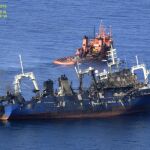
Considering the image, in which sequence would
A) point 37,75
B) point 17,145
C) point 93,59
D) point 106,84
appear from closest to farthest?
point 17,145 < point 106,84 < point 37,75 < point 93,59

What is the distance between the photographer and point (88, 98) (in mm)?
162875

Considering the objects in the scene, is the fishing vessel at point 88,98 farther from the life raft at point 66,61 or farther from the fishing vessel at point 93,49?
the fishing vessel at point 93,49

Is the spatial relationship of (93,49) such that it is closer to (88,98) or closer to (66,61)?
(66,61)

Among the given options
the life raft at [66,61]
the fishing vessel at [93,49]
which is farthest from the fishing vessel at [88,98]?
the fishing vessel at [93,49]

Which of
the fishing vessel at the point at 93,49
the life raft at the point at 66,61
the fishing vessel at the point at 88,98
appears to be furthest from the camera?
the fishing vessel at the point at 93,49

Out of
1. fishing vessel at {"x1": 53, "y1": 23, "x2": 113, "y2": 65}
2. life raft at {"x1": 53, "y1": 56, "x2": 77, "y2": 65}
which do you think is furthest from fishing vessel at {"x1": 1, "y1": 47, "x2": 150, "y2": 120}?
fishing vessel at {"x1": 53, "y1": 23, "x2": 113, "y2": 65}

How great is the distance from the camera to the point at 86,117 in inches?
6442

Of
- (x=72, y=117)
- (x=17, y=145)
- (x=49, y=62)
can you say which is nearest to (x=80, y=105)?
(x=72, y=117)

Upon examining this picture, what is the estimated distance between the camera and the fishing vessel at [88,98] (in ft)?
530

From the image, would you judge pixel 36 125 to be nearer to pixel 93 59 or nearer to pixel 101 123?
pixel 101 123

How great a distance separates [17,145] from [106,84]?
1463cm

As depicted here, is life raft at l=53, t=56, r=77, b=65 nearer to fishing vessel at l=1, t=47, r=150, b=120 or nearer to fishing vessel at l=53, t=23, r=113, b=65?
fishing vessel at l=53, t=23, r=113, b=65

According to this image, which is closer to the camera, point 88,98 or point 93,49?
point 88,98

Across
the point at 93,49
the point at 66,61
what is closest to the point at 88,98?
the point at 66,61
